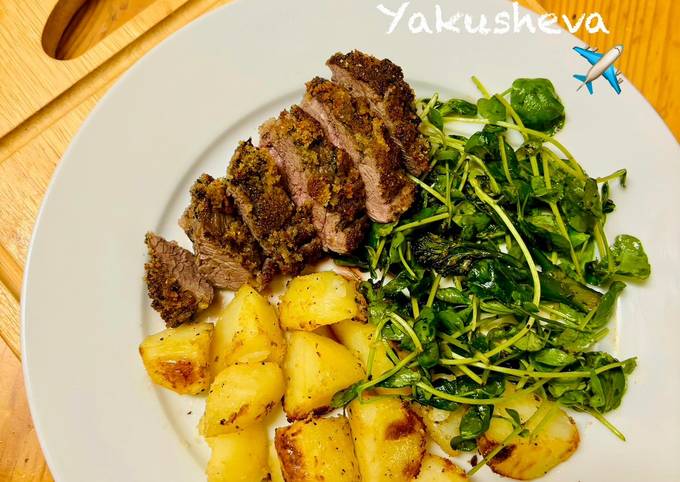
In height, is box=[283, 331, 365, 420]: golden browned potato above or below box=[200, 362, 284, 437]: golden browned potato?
below

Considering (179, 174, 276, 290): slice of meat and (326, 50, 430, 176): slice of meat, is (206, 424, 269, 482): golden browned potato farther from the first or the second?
(326, 50, 430, 176): slice of meat

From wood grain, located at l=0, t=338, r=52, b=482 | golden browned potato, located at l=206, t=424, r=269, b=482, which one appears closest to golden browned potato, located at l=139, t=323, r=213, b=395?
golden browned potato, located at l=206, t=424, r=269, b=482

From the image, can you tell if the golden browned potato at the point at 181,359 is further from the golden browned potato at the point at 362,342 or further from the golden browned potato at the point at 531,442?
the golden browned potato at the point at 531,442

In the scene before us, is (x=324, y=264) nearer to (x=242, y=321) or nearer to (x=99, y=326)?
(x=242, y=321)

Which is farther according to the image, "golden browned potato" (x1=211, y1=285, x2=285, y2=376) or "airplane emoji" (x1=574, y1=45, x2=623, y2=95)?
"airplane emoji" (x1=574, y1=45, x2=623, y2=95)

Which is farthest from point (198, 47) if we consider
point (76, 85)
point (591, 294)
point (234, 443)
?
point (591, 294)

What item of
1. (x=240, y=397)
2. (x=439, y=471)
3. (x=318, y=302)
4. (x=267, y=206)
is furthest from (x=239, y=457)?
(x=267, y=206)

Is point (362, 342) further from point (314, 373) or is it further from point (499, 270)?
point (499, 270)

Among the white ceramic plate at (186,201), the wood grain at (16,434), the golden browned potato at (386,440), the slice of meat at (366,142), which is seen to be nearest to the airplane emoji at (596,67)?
the white ceramic plate at (186,201)
